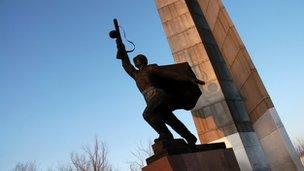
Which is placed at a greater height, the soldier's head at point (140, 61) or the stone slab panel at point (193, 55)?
the stone slab panel at point (193, 55)

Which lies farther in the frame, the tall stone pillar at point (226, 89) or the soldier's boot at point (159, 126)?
the tall stone pillar at point (226, 89)

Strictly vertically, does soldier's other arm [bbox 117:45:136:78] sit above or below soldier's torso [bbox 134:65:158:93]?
above

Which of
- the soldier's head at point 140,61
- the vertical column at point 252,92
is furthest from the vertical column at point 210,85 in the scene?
the soldier's head at point 140,61

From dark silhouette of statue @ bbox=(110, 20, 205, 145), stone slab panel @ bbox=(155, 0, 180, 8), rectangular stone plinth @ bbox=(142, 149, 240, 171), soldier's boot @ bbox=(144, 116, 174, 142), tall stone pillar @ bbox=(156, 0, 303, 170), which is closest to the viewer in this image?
rectangular stone plinth @ bbox=(142, 149, 240, 171)

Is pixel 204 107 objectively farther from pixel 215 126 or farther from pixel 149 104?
pixel 149 104

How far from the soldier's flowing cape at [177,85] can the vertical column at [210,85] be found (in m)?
4.66

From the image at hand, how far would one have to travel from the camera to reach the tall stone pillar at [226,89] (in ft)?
28.3

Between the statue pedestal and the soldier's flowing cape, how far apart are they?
869 mm

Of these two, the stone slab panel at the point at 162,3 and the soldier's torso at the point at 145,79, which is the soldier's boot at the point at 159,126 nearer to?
the soldier's torso at the point at 145,79

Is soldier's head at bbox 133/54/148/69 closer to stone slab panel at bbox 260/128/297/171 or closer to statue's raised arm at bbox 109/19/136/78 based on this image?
statue's raised arm at bbox 109/19/136/78

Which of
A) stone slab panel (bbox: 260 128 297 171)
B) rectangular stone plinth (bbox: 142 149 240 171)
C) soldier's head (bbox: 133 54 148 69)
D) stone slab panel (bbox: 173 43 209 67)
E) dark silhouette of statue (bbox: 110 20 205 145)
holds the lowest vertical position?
rectangular stone plinth (bbox: 142 149 240 171)

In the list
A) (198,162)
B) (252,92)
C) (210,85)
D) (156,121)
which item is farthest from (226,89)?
(198,162)

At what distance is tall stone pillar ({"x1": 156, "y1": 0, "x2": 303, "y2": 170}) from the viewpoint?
28.3 feet

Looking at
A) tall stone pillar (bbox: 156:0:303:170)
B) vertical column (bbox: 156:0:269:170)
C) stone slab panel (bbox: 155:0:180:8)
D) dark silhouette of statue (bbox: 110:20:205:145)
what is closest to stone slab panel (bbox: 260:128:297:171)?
tall stone pillar (bbox: 156:0:303:170)
